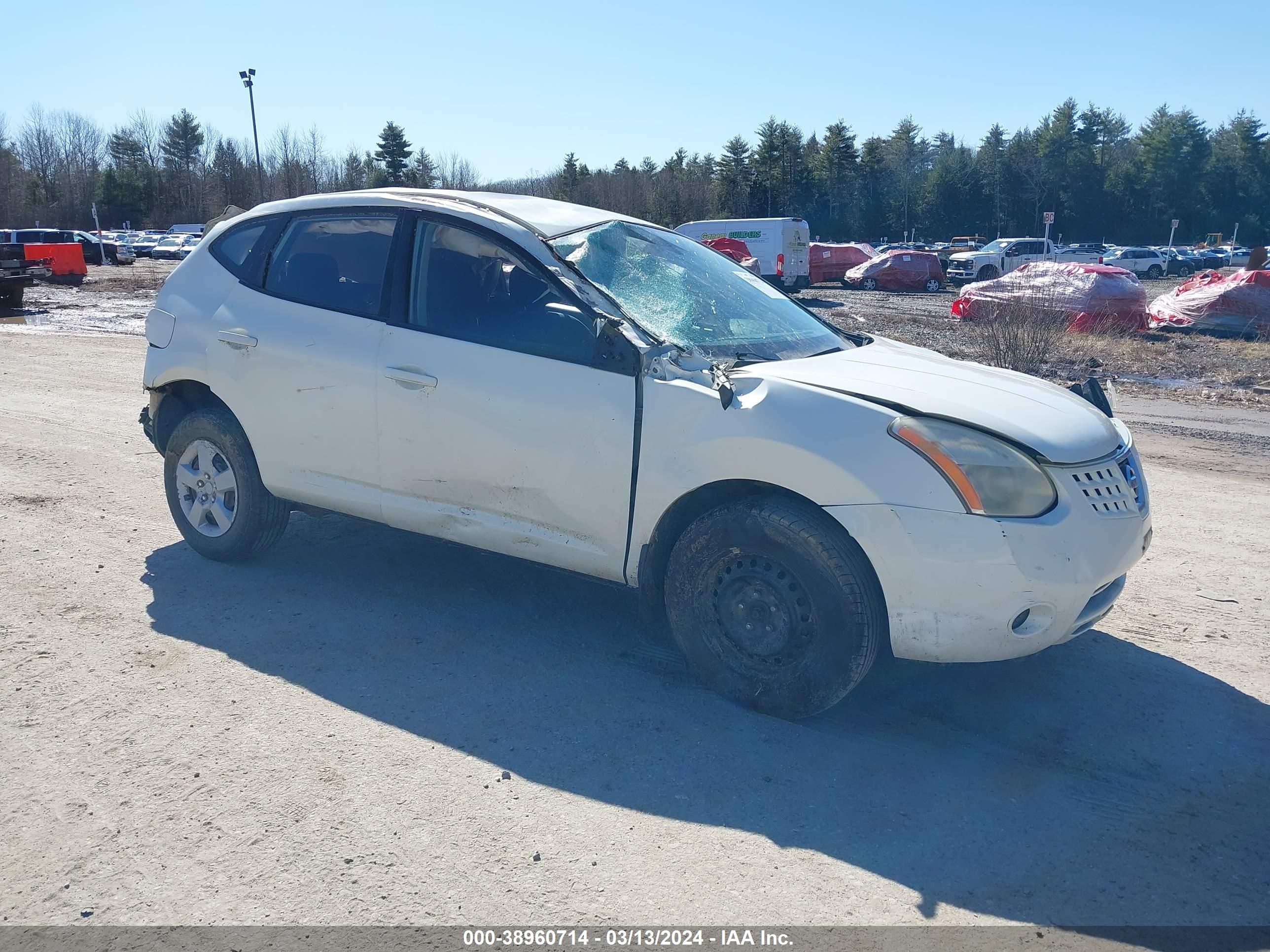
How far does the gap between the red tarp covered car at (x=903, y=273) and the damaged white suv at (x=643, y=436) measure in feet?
115

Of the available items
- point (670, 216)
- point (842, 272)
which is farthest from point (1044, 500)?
point (670, 216)

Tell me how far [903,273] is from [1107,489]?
120 ft

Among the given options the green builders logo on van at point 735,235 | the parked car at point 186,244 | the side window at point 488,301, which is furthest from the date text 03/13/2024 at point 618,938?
the parked car at point 186,244

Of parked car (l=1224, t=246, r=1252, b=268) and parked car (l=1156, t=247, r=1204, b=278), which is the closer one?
parked car (l=1156, t=247, r=1204, b=278)

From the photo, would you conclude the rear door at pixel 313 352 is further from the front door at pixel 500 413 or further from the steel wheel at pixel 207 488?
the steel wheel at pixel 207 488

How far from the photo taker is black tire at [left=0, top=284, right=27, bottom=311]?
22266mm

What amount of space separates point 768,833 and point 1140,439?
26.3ft

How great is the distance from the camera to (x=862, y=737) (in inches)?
147

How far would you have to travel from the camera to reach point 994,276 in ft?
136

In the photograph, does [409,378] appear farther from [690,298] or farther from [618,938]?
[618,938]

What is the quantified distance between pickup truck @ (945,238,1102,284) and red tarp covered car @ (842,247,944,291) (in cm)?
310

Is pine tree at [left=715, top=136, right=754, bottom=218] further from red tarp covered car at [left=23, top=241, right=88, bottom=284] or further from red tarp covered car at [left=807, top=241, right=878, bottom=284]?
red tarp covered car at [left=23, top=241, right=88, bottom=284]

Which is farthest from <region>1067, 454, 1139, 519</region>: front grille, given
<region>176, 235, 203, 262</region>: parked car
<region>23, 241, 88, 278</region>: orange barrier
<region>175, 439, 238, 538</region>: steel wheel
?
<region>176, 235, 203, 262</region>: parked car

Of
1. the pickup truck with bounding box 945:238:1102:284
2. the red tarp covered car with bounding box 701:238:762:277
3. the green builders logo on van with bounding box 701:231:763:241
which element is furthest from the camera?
the pickup truck with bounding box 945:238:1102:284
